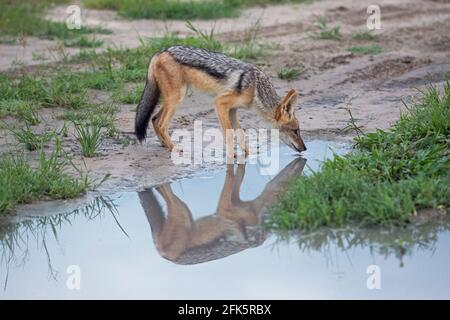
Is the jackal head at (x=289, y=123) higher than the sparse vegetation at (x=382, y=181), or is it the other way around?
the jackal head at (x=289, y=123)

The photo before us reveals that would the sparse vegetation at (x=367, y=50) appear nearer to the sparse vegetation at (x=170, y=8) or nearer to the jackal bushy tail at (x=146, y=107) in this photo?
the sparse vegetation at (x=170, y=8)

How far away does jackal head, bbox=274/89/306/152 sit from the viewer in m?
8.18

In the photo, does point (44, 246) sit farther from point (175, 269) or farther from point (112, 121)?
point (112, 121)

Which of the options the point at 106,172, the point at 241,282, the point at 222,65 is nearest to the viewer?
the point at 241,282

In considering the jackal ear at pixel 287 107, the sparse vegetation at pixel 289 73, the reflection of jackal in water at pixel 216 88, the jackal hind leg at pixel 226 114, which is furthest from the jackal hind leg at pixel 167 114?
the sparse vegetation at pixel 289 73

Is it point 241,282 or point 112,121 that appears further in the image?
point 112,121

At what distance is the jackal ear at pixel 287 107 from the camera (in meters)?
8.15

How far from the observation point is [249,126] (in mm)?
9023

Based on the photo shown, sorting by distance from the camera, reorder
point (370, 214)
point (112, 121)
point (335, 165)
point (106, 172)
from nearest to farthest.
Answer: point (370, 214) → point (335, 165) → point (106, 172) → point (112, 121)

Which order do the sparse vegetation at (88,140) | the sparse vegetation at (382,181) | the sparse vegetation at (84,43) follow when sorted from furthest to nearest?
A: the sparse vegetation at (84,43) → the sparse vegetation at (88,140) → the sparse vegetation at (382,181)

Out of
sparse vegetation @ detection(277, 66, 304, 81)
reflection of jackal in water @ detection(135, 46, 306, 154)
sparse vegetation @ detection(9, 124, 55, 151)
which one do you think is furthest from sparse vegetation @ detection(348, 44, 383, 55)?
sparse vegetation @ detection(9, 124, 55, 151)

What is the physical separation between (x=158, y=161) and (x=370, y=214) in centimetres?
237
